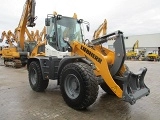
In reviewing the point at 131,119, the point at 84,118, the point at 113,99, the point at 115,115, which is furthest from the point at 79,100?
the point at 113,99

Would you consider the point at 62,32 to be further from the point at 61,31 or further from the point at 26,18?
the point at 26,18

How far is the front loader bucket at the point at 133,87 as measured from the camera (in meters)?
4.16

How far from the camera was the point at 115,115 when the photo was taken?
441cm

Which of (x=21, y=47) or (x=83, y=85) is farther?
(x=21, y=47)

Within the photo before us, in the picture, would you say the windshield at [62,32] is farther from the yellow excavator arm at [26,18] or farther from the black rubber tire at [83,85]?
→ the yellow excavator arm at [26,18]

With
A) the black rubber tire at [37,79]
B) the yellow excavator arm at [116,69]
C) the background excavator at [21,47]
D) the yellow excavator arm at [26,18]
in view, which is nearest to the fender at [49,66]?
the black rubber tire at [37,79]

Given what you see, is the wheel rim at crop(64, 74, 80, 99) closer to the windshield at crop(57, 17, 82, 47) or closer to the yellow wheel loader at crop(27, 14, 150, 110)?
the yellow wheel loader at crop(27, 14, 150, 110)

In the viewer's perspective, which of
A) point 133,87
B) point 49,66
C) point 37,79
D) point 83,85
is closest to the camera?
point 83,85

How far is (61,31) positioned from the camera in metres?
6.10

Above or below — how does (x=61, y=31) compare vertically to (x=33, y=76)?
above

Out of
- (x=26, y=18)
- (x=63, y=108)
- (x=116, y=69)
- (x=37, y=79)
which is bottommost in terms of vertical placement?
(x=63, y=108)

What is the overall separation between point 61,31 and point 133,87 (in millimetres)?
2825

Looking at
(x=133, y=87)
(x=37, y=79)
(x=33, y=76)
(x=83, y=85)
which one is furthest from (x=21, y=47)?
(x=133, y=87)

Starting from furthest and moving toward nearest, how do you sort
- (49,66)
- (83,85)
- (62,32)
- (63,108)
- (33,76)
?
(33,76) → (62,32) → (49,66) → (63,108) → (83,85)
